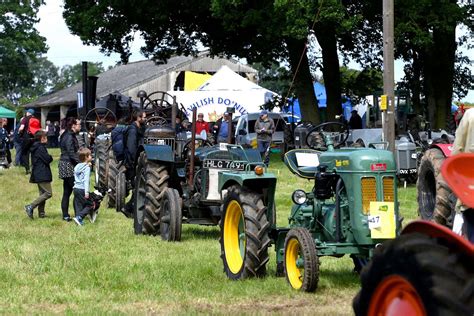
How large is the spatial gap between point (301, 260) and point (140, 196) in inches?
219

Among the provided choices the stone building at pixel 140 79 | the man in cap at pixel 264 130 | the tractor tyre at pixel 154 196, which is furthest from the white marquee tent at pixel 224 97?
the stone building at pixel 140 79

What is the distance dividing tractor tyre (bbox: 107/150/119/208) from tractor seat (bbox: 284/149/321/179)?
814 centimetres

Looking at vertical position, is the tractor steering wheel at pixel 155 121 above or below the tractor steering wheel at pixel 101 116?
below

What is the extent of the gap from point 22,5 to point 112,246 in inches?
2357

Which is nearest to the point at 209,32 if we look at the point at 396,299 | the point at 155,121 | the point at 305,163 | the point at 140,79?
the point at 155,121

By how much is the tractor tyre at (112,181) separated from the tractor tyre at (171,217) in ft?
15.8

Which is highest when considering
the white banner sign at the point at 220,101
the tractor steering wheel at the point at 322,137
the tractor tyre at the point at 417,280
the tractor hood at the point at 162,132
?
the white banner sign at the point at 220,101

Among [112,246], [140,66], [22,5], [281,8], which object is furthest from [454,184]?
[140,66]

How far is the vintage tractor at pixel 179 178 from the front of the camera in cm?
1176

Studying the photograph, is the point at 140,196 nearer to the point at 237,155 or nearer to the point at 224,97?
the point at 237,155

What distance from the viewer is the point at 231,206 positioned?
973cm

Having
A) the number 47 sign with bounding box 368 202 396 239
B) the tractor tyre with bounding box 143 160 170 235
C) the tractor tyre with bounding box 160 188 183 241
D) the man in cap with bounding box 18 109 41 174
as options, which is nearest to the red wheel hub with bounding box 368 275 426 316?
the number 47 sign with bounding box 368 202 396 239

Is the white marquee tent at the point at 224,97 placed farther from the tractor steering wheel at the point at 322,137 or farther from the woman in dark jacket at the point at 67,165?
the tractor steering wheel at the point at 322,137

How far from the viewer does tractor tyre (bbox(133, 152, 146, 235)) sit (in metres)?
13.4
